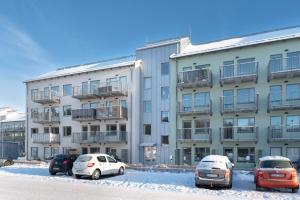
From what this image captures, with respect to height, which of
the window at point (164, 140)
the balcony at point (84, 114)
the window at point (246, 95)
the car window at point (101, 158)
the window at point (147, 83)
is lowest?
the car window at point (101, 158)

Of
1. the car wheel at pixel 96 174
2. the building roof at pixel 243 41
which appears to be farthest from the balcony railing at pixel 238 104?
the car wheel at pixel 96 174

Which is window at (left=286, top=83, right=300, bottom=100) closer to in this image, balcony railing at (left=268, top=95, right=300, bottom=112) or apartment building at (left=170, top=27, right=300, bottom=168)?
apartment building at (left=170, top=27, right=300, bottom=168)

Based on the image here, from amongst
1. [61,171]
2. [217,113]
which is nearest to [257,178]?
[61,171]

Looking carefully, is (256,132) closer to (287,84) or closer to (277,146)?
(277,146)

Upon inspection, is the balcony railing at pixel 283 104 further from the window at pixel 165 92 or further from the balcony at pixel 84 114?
the balcony at pixel 84 114

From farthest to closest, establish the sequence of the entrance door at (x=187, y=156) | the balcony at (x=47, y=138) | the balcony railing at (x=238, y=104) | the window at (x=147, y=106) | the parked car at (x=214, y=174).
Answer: the balcony at (x=47, y=138)
the window at (x=147, y=106)
the entrance door at (x=187, y=156)
the balcony railing at (x=238, y=104)
the parked car at (x=214, y=174)

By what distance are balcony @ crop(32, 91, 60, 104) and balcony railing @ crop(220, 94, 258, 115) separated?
2126cm

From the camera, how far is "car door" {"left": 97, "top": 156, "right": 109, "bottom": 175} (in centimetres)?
2058

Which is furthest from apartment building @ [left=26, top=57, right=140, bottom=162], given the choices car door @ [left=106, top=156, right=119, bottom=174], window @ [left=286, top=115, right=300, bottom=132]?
window @ [left=286, top=115, right=300, bottom=132]

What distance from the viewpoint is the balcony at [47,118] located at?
4147 centimetres

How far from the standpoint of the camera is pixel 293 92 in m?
27.7

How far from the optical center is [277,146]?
91.4 ft

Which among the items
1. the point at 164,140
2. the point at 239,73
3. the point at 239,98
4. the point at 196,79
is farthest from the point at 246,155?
the point at 164,140

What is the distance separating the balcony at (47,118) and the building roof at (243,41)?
57.6ft
